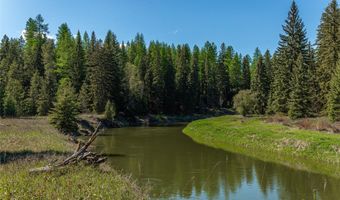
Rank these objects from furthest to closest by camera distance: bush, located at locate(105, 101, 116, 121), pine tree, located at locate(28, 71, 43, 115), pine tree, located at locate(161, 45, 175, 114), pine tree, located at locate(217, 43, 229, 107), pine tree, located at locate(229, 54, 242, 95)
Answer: pine tree, located at locate(229, 54, 242, 95) < pine tree, located at locate(217, 43, 229, 107) < pine tree, located at locate(161, 45, 175, 114) < pine tree, located at locate(28, 71, 43, 115) < bush, located at locate(105, 101, 116, 121)

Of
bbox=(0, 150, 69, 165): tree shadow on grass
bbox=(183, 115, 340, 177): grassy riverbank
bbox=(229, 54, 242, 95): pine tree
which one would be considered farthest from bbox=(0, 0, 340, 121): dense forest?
bbox=(0, 150, 69, 165): tree shadow on grass

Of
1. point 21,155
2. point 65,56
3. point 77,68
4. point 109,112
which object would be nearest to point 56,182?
point 21,155

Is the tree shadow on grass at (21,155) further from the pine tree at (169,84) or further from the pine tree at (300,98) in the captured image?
the pine tree at (169,84)

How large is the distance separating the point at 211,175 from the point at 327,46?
40.6 m

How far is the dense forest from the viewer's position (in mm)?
54500

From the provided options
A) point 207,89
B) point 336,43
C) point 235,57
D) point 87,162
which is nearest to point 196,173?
point 87,162

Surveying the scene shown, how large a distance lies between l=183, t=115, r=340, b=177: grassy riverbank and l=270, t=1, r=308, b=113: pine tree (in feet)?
50.8

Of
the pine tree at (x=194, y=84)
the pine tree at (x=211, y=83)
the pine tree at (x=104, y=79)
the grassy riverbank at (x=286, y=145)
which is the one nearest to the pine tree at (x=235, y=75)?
the pine tree at (x=211, y=83)

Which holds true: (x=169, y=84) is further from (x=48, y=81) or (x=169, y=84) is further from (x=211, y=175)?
(x=211, y=175)

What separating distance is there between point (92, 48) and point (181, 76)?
2490cm

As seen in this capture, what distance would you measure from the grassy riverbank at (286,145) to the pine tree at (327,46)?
1667 centimetres

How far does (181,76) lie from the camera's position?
10012cm

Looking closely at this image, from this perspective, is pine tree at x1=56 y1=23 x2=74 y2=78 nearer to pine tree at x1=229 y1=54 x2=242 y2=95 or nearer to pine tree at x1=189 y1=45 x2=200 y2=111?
pine tree at x1=189 y1=45 x2=200 y2=111

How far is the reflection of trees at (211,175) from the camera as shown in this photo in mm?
19828
